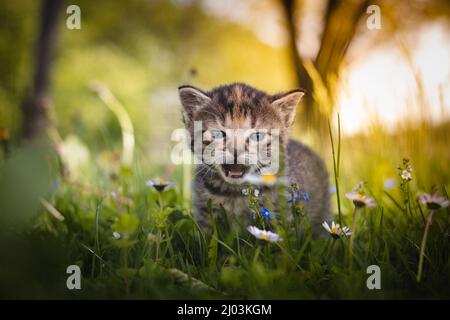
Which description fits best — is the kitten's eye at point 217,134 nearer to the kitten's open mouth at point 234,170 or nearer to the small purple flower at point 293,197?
the kitten's open mouth at point 234,170

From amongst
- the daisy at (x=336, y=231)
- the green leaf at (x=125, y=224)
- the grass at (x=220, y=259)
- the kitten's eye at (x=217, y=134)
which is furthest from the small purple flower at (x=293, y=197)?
the green leaf at (x=125, y=224)

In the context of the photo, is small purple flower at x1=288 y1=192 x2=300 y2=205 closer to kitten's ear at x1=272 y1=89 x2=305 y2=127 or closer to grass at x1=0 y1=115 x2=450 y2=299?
grass at x1=0 y1=115 x2=450 y2=299

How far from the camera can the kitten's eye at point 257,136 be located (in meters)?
2.37

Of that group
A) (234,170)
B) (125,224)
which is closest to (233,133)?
(234,170)

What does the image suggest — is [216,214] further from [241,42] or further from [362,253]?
[241,42]

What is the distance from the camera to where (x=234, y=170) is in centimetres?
228

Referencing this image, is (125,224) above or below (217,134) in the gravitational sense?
below

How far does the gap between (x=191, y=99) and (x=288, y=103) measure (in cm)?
64

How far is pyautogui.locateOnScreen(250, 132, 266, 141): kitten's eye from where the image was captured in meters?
2.37

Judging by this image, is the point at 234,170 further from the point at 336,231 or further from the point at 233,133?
the point at 336,231

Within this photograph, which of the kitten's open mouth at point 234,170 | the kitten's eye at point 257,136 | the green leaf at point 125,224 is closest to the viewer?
the green leaf at point 125,224

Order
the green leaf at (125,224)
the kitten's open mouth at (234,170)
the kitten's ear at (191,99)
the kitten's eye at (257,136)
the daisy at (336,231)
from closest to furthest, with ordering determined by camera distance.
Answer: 1. the green leaf at (125,224)
2. the daisy at (336,231)
3. the kitten's open mouth at (234,170)
4. the kitten's eye at (257,136)
5. the kitten's ear at (191,99)
